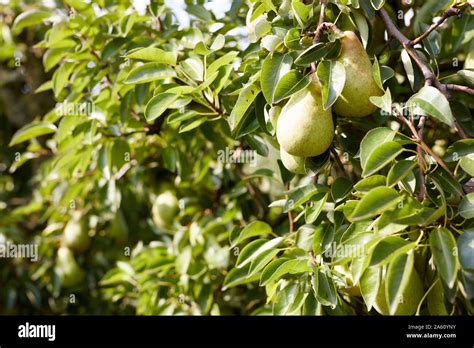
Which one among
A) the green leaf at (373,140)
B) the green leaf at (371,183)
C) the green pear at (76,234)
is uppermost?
the green leaf at (373,140)

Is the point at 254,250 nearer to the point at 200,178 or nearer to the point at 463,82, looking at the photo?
the point at 463,82

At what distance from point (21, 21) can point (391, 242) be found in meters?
1.19

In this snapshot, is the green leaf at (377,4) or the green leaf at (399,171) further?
the green leaf at (377,4)

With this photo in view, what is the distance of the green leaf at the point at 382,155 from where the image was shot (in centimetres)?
84

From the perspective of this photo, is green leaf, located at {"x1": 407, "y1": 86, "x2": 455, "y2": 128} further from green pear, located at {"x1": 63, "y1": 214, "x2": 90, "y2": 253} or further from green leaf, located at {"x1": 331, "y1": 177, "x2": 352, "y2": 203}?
green pear, located at {"x1": 63, "y1": 214, "x2": 90, "y2": 253}

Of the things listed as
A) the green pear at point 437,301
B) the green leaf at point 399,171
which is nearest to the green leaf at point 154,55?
the green leaf at point 399,171

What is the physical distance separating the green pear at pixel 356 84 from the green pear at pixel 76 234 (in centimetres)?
145

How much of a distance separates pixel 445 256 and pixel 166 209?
1.22 m

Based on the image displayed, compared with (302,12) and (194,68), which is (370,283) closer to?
(302,12)

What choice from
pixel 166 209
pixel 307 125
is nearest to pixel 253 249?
pixel 307 125

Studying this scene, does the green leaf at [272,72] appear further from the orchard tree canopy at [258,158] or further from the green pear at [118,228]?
the green pear at [118,228]
